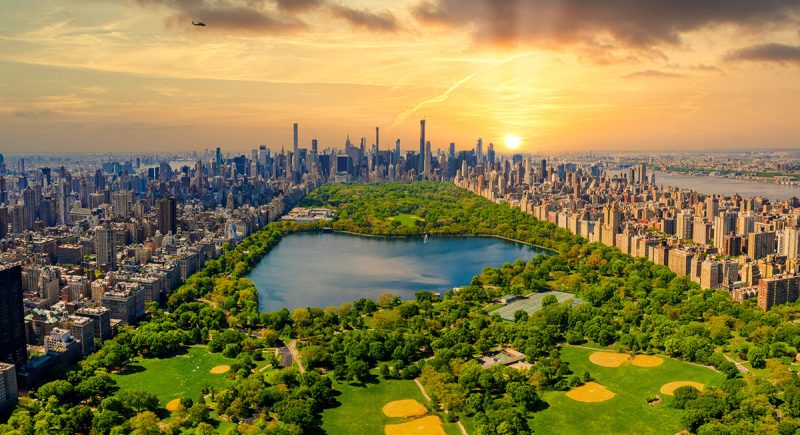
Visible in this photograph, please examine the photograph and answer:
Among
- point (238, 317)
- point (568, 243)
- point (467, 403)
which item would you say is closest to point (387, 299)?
point (238, 317)

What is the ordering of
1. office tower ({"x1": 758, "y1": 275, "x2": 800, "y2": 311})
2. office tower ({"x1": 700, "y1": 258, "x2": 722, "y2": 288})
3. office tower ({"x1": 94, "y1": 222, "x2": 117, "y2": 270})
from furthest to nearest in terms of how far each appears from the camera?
office tower ({"x1": 94, "y1": 222, "x2": 117, "y2": 270})
office tower ({"x1": 700, "y1": 258, "x2": 722, "y2": 288})
office tower ({"x1": 758, "y1": 275, "x2": 800, "y2": 311})

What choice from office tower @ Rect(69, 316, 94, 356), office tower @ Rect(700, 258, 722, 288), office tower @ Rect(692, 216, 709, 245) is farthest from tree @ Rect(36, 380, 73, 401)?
office tower @ Rect(692, 216, 709, 245)

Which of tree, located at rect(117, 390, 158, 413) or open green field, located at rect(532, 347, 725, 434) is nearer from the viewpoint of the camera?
open green field, located at rect(532, 347, 725, 434)

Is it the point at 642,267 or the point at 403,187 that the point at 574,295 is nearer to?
the point at 642,267

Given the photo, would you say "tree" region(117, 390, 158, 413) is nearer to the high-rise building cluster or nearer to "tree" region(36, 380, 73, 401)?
"tree" region(36, 380, 73, 401)

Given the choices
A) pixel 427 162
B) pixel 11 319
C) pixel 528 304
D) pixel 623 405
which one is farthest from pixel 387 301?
pixel 427 162

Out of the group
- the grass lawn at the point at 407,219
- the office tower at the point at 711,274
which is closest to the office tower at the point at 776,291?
the office tower at the point at 711,274
